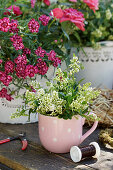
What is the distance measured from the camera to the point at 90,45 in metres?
1.42

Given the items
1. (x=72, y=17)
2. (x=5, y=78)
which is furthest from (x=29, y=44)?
(x=72, y=17)

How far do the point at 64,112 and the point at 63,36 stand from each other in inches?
19.5

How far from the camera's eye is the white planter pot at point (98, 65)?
4.67ft

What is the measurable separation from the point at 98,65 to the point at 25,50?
1.81 feet

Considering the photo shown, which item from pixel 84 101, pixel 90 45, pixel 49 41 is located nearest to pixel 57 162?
pixel 84 101

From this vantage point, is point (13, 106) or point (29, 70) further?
point (13, 106)

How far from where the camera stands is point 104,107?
1.20 meters

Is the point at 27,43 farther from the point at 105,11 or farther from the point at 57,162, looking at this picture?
the point at 105,11

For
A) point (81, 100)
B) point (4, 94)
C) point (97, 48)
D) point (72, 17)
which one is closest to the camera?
point (81, 100)

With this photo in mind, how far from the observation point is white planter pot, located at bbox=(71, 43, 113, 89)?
1.42 m

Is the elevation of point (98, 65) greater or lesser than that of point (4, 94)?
greater

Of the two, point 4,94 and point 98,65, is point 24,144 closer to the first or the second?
point 4,94

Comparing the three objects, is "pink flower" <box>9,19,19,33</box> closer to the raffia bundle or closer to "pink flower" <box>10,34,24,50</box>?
"pink flower" <box>10,34,24,50</box>

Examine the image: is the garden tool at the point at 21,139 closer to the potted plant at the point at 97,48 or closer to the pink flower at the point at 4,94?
the pink flower at the point at 4,94
